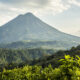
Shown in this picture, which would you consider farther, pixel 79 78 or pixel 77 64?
pixel 77 64

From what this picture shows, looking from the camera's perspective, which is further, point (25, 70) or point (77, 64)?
point (25, 70)

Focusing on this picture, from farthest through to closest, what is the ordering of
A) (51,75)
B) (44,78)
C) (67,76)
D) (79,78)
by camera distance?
(44,78), (51,75), (67,76), (79,78)

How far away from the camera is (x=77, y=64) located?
13805 millimetres

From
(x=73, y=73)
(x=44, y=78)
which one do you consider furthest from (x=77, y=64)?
(x=44, y=78)

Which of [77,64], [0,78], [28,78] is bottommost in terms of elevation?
[0,78]

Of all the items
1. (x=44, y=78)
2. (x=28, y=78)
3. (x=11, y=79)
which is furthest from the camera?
(x=11, y=79)

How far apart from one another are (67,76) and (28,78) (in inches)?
329

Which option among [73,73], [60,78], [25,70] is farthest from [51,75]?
[25,70]

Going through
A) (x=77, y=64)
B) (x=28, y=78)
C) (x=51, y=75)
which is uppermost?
(x=77, y=64)

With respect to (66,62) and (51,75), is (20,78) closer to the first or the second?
(51,75)

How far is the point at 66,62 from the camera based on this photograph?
13.8 metres

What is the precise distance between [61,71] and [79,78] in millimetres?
1829

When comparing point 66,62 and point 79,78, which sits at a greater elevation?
point 66,62

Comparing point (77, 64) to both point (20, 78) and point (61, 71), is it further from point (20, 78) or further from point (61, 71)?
point (20, 78)
